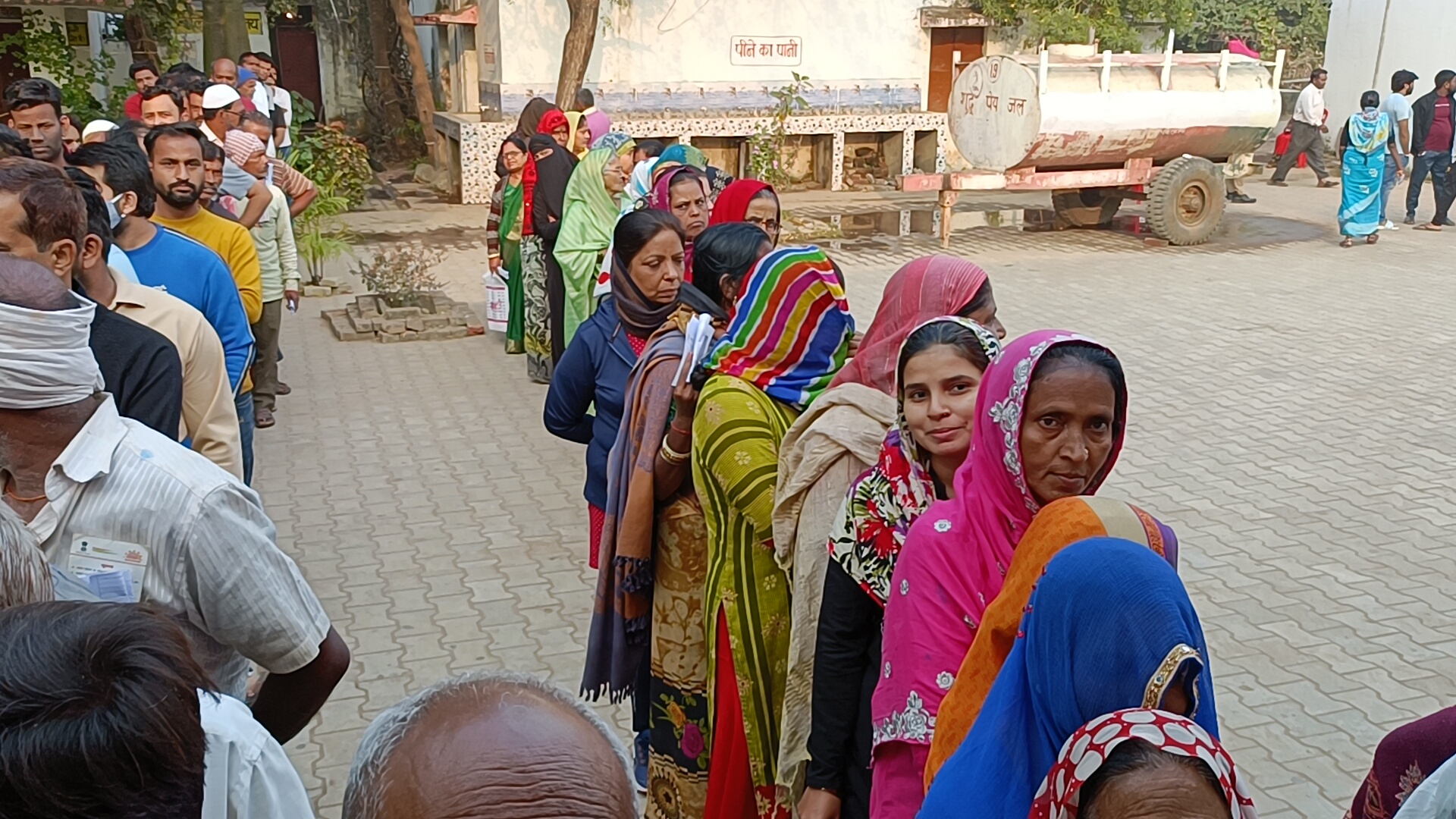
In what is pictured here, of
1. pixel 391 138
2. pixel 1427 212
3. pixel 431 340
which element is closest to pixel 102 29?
pixel 391 138

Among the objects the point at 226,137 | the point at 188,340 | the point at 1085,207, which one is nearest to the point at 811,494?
the point at 188,340

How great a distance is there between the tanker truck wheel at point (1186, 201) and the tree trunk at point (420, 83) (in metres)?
10.1

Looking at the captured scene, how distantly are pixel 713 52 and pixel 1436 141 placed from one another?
362 inches

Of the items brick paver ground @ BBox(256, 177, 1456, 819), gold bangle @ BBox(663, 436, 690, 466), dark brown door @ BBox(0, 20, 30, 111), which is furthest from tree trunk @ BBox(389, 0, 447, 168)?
gold bangle @ BBox(663, 436, 690, 466)

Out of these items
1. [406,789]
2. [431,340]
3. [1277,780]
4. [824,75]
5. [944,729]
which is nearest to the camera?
[406,789]

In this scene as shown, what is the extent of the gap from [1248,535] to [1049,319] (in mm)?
4497

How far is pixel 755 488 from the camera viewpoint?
2771 millimetres

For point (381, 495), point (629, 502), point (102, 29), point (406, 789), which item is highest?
point (102, 29)

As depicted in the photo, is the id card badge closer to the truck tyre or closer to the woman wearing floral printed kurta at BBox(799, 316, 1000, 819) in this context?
the woman wearing floral printed kurta at BBox(799, 316, 1000, 819)

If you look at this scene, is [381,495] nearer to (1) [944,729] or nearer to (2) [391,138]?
(1) [944,729]

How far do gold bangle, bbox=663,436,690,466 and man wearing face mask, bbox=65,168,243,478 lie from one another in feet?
3.87

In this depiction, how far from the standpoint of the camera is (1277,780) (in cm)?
383

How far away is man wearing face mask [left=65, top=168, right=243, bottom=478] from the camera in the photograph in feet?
10.8

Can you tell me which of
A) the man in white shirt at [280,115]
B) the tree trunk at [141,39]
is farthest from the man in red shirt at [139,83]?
the tree trunk at [141,39]
